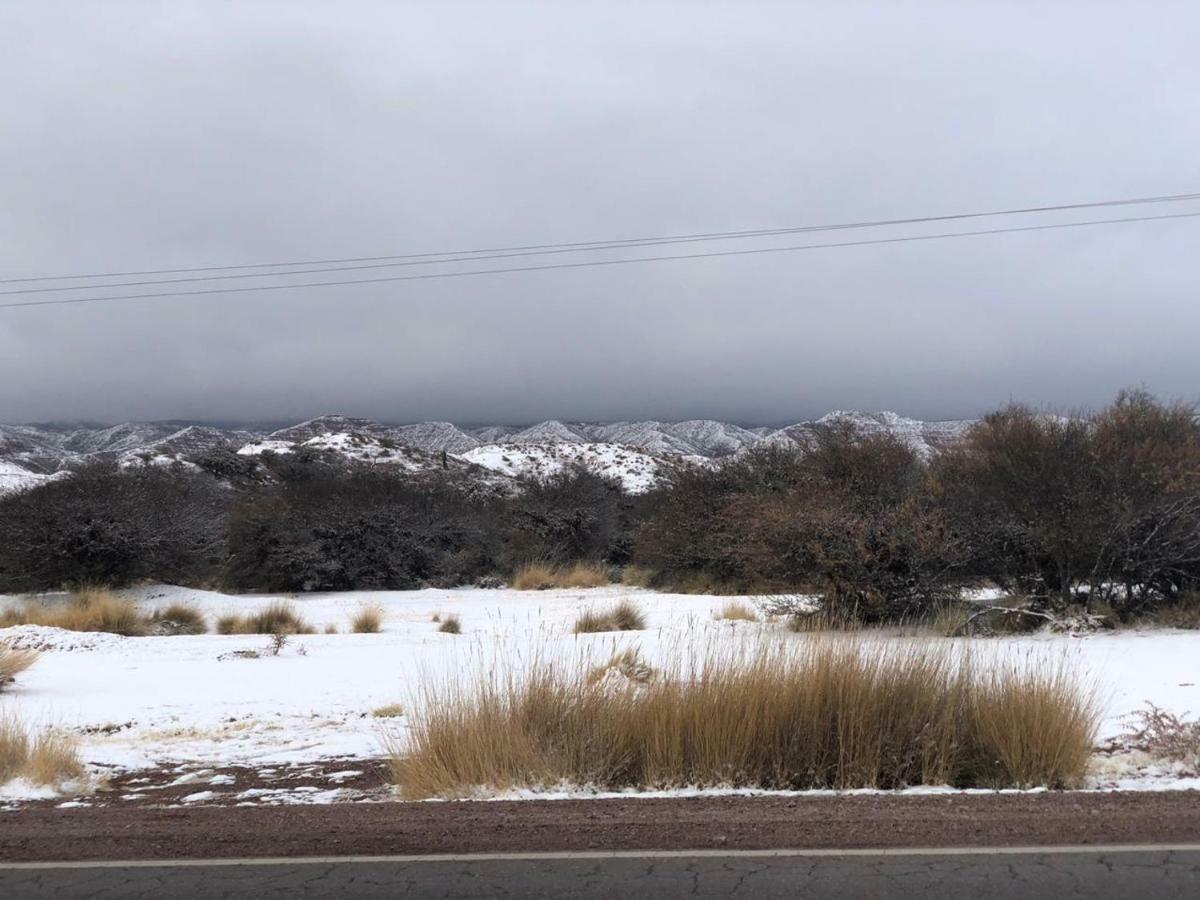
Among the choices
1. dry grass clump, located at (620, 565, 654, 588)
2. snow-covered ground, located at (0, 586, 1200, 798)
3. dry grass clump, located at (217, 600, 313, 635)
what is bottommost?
dry grass clump, located at (620, 565, 654, 588)

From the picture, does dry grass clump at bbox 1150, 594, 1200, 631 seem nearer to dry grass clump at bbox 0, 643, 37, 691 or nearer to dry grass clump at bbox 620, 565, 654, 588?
dry grass clump at bbox 0, 643, 37, 691

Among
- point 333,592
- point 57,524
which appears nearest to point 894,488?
point 333,592

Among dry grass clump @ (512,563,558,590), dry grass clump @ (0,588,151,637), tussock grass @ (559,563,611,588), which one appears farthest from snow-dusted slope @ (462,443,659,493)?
dry grass clump @ (0,588,151,637)

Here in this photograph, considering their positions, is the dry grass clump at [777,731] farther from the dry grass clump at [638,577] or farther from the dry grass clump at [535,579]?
the dry grass clump at [638,577]

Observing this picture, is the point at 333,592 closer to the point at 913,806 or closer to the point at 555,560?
the point at 555,560

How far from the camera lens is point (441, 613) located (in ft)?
75.5

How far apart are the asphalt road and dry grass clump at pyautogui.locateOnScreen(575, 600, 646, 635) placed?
12.2 m

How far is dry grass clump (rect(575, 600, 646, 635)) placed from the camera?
738 inches

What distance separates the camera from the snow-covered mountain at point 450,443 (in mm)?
48969

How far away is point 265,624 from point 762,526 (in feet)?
36.8

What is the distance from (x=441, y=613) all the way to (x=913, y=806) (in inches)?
687

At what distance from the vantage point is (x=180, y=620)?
2166 cm

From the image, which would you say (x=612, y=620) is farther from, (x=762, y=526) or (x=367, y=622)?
(x=367, y=622)

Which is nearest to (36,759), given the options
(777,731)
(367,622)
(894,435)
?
(777,731)
